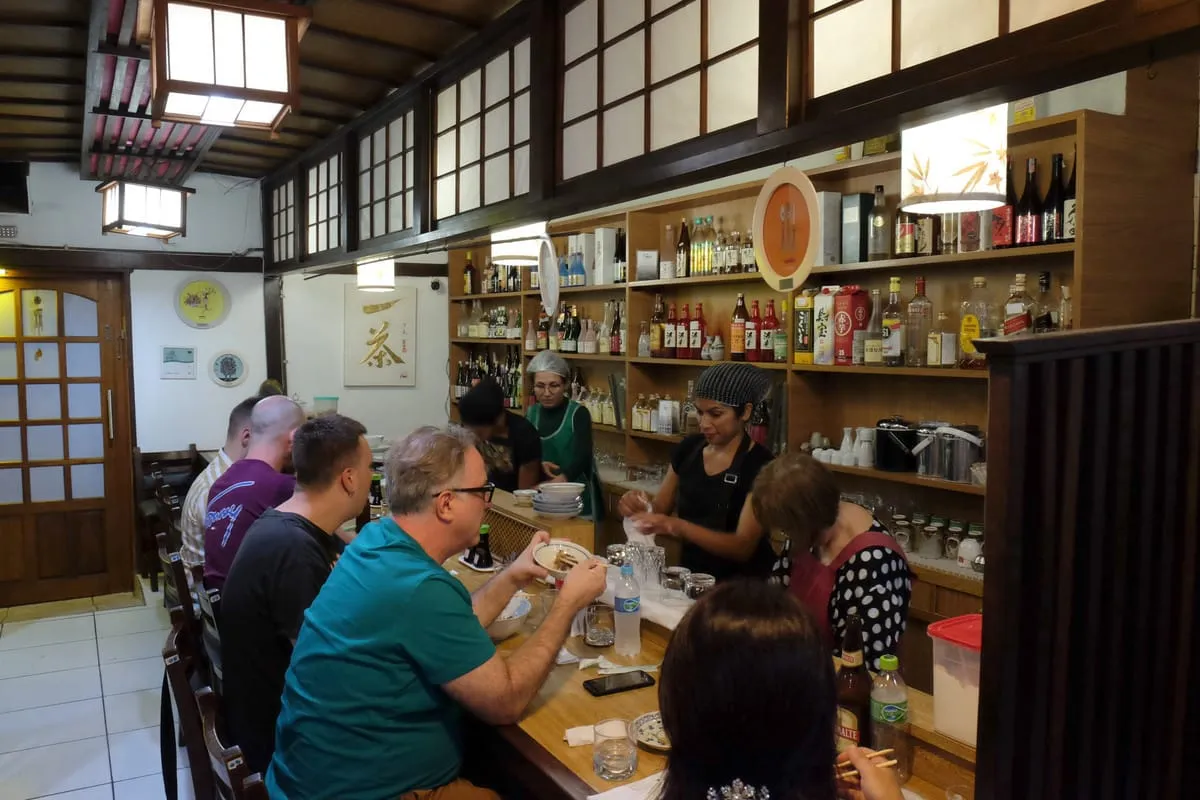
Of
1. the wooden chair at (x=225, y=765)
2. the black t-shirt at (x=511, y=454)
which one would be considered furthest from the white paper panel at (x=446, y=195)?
the wooden chair at (x=225, y=765)

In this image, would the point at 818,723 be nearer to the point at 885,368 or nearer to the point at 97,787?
the point at 885,368

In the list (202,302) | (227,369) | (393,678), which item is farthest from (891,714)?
(202,302)

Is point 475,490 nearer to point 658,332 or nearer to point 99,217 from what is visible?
point 658,332

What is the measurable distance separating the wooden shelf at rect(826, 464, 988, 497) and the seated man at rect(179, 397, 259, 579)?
2696 millimetres

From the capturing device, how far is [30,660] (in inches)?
213

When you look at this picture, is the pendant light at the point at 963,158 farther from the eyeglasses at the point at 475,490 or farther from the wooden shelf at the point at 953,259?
the eyeglasses at the point at 475,490

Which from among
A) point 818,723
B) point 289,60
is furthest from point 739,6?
point 818,723

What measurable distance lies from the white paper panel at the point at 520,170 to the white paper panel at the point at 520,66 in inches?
10.6

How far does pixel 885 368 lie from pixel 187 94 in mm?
2720

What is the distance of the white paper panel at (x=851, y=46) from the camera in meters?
2.07

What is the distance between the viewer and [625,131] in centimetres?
300

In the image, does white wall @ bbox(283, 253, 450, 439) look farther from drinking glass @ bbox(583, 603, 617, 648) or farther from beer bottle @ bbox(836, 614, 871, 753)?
beer bottle @ bbox(836, 614, 871, 753)

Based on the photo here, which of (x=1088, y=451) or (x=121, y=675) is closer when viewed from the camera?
(x=1088, y=451)

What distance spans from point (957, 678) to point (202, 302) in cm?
702
